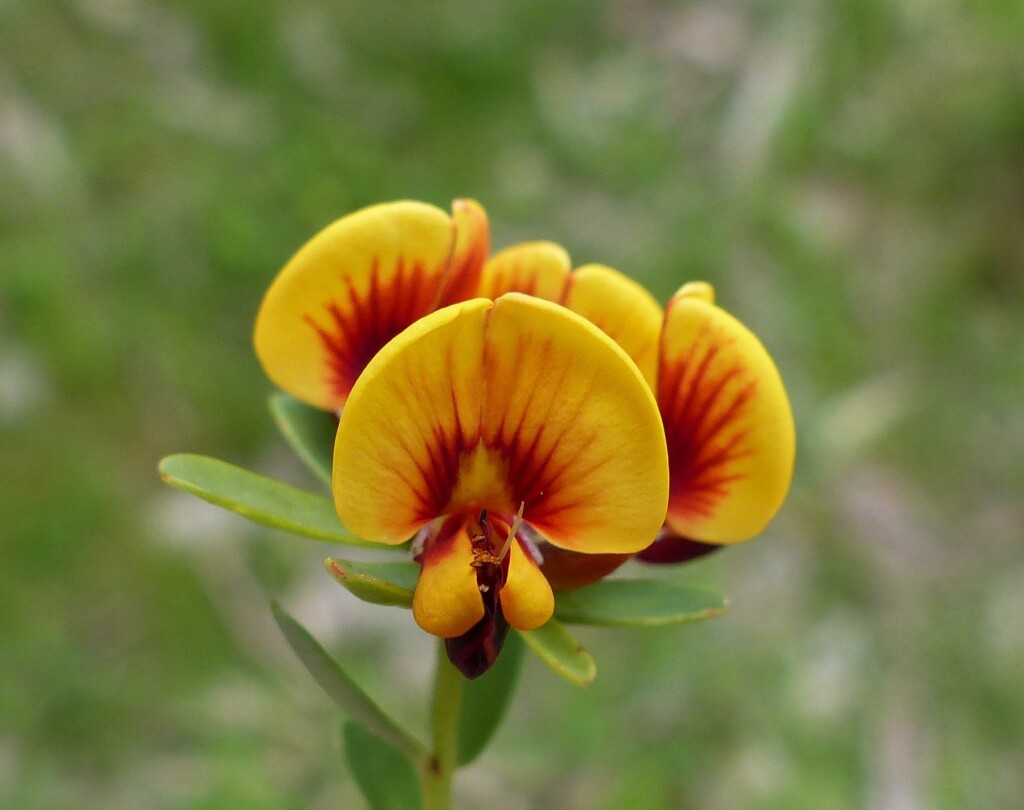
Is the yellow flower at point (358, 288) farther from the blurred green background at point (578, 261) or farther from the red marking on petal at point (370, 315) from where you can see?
the blurred green background at point (578, 261)

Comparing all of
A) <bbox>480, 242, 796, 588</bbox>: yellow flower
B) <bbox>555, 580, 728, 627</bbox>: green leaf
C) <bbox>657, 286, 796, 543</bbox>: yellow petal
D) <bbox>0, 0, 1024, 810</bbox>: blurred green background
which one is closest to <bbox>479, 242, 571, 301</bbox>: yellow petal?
<bbox>480, 242, 796, 588</bbox>: yellow flower

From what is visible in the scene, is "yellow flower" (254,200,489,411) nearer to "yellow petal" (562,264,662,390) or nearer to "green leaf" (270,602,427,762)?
"yellow petal" (562,264,662,390)

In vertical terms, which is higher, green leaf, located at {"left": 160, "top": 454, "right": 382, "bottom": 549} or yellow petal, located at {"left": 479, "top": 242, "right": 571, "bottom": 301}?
yellow petal, located at {"left": 479, "top": 242, "right": 571, "bottom": 301}

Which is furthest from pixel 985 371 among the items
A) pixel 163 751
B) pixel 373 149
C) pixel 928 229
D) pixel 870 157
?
pixel 163 751

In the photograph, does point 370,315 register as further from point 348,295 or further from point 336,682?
point 336,682

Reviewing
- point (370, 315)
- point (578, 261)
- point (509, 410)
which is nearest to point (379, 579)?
point (509, 410)

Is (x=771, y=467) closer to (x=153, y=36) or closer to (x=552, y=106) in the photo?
(x=552, y=106)
